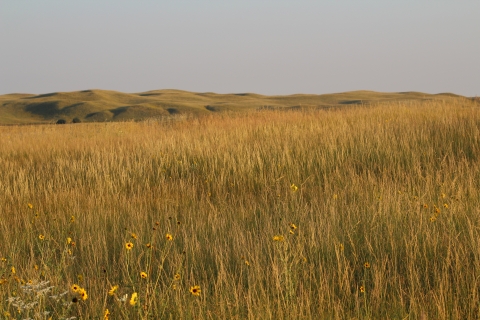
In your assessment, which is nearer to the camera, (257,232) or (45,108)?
(257,232)

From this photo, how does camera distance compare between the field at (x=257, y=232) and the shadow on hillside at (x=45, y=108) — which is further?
the shadow on hillside at (x=45, y=108)

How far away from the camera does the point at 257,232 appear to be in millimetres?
3664

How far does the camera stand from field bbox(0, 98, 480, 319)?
2.41 meters

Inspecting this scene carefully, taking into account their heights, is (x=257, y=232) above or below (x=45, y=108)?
above

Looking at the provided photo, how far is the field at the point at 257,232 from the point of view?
7.90ft

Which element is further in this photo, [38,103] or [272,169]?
[38,103]

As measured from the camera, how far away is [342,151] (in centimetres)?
628

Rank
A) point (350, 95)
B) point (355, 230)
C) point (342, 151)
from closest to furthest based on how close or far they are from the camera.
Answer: point (355, 230) → point (342, 151) → point (350, 95)

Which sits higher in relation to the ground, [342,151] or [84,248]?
[342,151]

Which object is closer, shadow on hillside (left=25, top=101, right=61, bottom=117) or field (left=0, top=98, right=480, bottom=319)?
field (left=0, top=98, right=480, bottom=319)

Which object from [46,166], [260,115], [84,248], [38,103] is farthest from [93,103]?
[84,248]

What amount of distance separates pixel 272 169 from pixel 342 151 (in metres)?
1.18

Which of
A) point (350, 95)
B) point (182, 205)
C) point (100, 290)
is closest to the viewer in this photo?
point (100, 290)

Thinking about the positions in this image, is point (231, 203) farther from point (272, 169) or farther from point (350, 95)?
point (350, 95)
